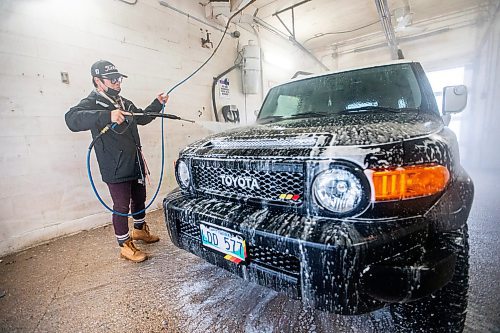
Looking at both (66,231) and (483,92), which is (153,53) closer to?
(66,231)

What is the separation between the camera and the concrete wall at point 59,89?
2.57 m

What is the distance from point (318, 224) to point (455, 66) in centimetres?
925

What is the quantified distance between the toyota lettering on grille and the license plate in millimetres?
252

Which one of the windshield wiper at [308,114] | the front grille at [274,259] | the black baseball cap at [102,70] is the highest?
the black baseball cap at [102,70]

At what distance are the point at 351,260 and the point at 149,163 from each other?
347cm

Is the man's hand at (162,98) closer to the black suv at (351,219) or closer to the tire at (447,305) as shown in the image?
the black suv at (351,219)

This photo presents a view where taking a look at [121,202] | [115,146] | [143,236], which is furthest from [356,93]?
[143,236]

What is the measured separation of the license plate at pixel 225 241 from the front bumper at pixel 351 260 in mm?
99

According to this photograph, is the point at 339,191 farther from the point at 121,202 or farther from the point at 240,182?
the point at 121,202

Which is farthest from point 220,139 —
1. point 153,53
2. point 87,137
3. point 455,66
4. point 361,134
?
point 455,66

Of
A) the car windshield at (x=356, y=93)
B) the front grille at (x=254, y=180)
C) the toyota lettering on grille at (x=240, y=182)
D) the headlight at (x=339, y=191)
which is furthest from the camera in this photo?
the car windshield at (x=356, y=93)

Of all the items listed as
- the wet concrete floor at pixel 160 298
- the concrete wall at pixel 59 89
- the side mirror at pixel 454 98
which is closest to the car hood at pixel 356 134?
the side mirror at pixel 454 98

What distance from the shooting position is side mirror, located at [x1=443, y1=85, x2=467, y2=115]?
2004 mm

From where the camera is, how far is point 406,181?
1018 mm
